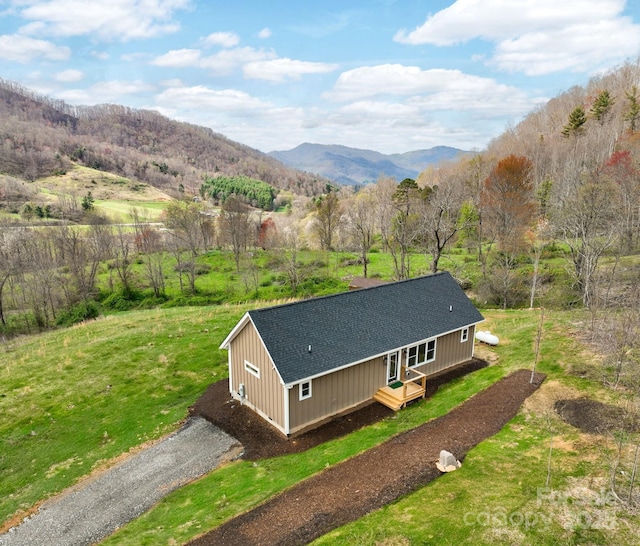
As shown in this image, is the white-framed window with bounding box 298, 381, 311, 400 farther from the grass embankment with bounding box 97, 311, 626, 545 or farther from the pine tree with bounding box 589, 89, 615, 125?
the pine tree with bounding box 589, 89, 615, 125

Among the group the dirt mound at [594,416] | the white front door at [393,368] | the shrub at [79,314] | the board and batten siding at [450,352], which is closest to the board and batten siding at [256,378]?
the white front door at [393,368]

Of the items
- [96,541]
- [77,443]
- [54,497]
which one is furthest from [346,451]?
[77,443]

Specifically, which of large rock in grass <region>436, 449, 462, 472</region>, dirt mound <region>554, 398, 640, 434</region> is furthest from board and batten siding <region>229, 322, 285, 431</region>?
dirt mound <region>554, 398, 640, 434</region>

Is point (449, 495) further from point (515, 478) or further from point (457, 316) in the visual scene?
point (457, 316)

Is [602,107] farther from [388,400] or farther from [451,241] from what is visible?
[388,400]

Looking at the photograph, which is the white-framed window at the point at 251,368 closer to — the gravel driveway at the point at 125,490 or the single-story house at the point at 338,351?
the single-story house at the point at 338,351

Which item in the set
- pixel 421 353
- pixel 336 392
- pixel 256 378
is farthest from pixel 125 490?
pixel 421 353

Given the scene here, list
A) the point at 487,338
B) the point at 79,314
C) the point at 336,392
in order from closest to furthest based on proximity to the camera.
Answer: the point at 336,392
the point at 487,338
the point at 79,314
